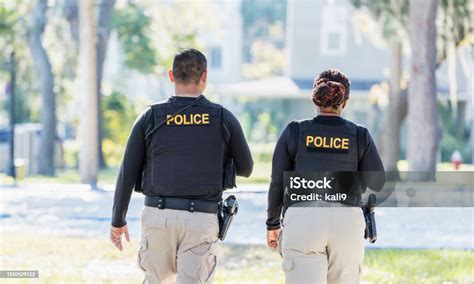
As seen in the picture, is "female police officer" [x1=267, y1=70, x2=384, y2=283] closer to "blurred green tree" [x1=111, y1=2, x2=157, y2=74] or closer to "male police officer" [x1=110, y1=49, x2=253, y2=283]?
"male police officer" [x1=110, y1=49, x2=253, y2=283]

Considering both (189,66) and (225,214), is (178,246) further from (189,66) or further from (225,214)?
(189,66)

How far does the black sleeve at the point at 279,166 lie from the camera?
6.09 m

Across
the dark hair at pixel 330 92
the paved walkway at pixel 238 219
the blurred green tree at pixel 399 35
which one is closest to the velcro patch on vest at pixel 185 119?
the dark hair at pixel 330 92

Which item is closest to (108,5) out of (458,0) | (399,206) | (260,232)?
(458,0)

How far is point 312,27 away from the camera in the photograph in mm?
48188

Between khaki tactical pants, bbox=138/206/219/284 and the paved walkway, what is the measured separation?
703 centimetres

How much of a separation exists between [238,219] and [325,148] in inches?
450

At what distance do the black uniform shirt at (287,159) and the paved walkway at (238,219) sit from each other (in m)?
6.82

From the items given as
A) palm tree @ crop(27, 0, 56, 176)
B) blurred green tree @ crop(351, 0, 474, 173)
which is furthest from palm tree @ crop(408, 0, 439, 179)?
palm tree @ crop(27, 0, 56, 176)

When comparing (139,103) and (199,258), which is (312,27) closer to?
(139,103)

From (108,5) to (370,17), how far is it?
10047mm

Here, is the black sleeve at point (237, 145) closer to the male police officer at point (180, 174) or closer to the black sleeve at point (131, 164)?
the male police officer at point (180, 174)

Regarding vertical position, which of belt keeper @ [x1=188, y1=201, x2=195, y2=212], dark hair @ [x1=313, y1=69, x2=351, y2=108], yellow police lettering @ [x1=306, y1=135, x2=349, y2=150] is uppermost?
dark hair @ [x1=313, y1=69, x2=351, y2=108]

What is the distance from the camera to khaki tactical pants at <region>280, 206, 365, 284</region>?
19.4 ft
